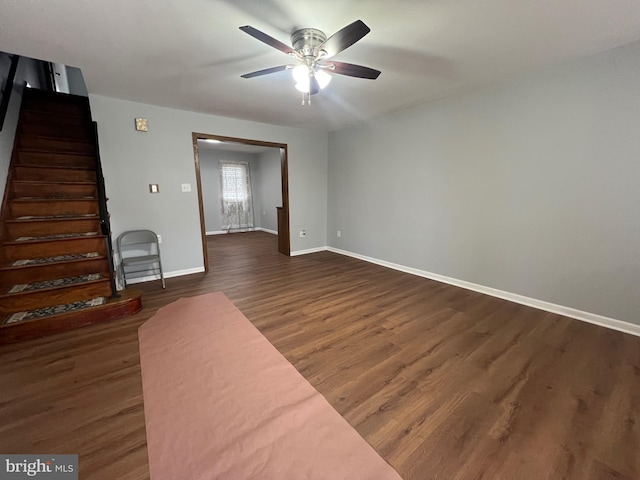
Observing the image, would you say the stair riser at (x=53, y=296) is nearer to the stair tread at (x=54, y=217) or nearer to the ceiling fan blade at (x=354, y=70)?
the stair tread at (x=54, y=217)

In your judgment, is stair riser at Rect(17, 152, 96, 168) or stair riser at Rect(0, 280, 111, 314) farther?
stair riser at Rect(17, 152, 96, 168)

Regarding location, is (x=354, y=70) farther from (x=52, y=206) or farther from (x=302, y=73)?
(x=52, y=206)

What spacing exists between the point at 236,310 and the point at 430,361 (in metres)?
1.91

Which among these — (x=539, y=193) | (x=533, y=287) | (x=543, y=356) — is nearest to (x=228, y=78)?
(x=539, y=193)

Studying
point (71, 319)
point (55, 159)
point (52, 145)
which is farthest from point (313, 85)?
point (52, 145)

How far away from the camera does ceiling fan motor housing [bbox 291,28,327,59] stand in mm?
1819

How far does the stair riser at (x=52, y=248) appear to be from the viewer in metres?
2.51

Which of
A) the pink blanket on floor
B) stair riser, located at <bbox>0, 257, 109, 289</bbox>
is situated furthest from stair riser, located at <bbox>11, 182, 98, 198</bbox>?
the pink blanket on floor

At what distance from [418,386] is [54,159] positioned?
478 centimetres

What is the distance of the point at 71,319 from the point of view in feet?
7.64

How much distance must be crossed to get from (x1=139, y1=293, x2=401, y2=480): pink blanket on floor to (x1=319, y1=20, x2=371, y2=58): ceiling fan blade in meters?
2.13

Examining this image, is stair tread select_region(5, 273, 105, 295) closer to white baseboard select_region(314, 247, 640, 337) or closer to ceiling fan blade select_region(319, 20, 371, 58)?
ceiling fan blade select_region(319, 20, 371, 58)

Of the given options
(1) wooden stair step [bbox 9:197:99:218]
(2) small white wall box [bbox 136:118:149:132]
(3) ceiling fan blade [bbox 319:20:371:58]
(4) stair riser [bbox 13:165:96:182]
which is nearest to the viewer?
(3) ceiling fan blade [bbox 319:20:371:58]

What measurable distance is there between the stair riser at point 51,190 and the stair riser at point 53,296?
1.28m
